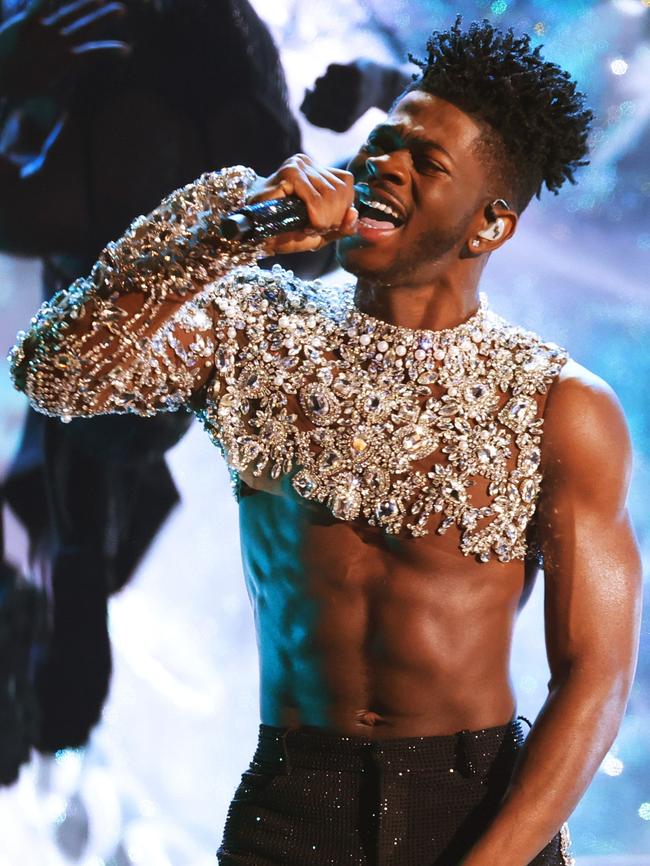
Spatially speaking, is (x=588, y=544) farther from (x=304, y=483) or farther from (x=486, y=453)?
(x=304, y=483)

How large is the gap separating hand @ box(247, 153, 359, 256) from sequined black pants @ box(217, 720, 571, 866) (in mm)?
617

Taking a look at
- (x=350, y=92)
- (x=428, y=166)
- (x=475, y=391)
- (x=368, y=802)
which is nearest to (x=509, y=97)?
(x=428, y=166)

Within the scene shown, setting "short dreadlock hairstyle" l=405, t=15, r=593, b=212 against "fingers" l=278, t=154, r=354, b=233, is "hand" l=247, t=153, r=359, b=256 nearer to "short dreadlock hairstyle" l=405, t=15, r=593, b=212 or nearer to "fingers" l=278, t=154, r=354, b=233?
"fingers" l=278, t=154, r=354, b=233

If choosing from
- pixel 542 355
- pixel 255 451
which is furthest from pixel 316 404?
pixel 542 355

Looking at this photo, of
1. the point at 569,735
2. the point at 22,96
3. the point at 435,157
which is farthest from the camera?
the point at 22,96

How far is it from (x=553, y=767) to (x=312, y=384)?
57 cm

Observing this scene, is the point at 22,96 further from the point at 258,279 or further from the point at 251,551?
the point at 251,551

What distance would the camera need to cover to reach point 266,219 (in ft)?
4.34

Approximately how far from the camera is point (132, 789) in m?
2.22

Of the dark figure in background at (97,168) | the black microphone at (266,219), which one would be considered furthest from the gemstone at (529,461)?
the dark figure in background at (97,168)

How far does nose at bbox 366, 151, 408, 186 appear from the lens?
5.14ft

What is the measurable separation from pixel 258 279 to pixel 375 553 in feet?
1.37

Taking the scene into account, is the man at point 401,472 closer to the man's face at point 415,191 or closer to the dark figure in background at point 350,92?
the man's face at point 415,191

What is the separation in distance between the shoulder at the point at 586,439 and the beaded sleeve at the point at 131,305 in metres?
0.47
